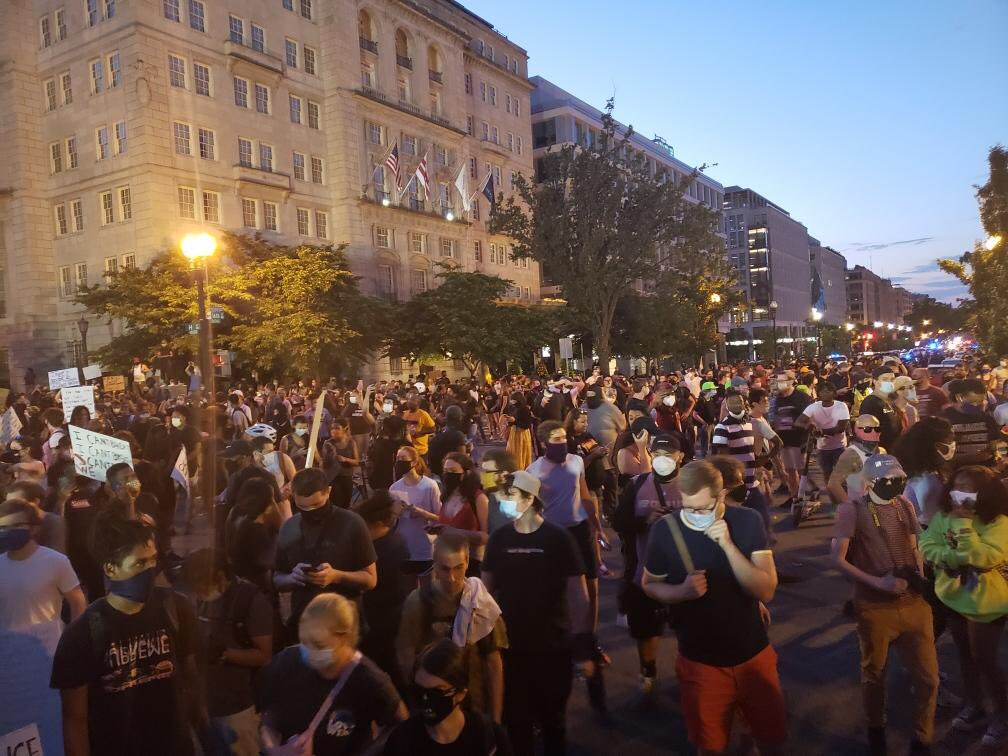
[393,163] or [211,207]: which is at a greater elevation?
[393,163]

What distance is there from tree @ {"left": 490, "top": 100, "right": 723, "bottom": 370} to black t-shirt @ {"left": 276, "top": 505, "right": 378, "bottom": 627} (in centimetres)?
3111

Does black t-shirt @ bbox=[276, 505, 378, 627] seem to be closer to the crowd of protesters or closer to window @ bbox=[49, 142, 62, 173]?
the crowd of protesters

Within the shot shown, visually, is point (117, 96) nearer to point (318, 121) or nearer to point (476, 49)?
point (318, 121)

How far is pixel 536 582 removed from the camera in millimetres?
3939

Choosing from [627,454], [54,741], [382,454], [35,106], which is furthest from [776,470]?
[35,106]

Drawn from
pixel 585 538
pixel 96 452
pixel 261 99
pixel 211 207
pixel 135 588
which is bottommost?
pixel 585 538

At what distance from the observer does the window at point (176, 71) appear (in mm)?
34375

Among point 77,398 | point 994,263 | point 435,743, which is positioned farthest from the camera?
point 994,263

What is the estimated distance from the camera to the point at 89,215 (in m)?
35.7

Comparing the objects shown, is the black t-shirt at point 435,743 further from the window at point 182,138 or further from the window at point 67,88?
the window at point 67,88

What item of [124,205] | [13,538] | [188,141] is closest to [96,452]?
[13,538]

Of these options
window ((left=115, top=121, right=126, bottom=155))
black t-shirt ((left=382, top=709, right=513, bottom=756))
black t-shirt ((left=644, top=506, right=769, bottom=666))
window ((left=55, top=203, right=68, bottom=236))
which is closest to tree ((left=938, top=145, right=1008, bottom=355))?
black t-shirt ((left=644, top=506, right=769, bottom=666))

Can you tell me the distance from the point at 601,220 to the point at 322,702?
3275 cm

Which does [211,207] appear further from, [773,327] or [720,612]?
[773,327]
